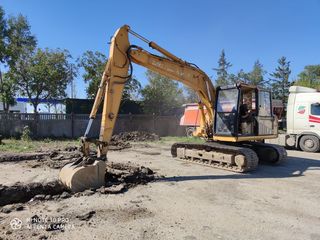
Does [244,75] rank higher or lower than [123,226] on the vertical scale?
higher

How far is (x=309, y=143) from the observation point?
14133 millimetres

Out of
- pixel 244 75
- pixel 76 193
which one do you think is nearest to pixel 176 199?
pixel 76 193

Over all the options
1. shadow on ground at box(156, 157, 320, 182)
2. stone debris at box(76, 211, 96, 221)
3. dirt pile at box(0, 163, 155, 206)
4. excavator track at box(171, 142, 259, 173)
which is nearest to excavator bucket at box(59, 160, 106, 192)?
dirt pile at box(0, 163, 155, 206)

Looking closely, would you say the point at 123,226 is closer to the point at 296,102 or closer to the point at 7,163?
the point at 7,163

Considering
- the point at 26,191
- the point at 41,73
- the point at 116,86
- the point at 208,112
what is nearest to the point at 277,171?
the point at 208,112

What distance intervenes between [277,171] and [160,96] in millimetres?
18534

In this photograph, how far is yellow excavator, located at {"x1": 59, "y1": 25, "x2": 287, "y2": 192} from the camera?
761 centimetres

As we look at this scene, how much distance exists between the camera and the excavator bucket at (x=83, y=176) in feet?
21.0

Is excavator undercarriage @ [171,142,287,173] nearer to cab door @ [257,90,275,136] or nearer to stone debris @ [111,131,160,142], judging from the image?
cab door @ [257,90,275,136]

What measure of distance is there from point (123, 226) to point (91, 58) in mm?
21267

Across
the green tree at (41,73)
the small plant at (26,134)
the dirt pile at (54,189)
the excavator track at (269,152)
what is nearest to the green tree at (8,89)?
the green tree at (41,73)

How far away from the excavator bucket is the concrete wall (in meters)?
13.2

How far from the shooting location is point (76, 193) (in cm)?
625

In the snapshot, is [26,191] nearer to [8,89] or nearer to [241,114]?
[241,114]
